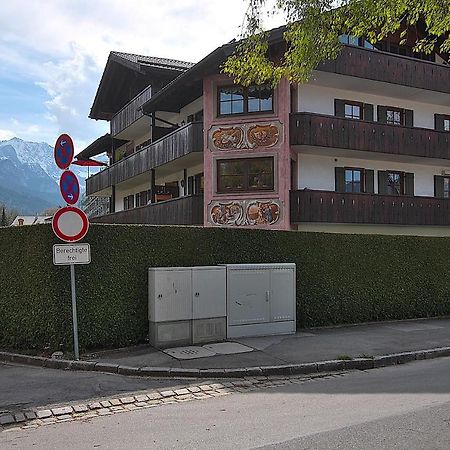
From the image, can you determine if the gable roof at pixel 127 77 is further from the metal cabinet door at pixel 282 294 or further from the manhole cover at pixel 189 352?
the manhole cover at pixel 189 352

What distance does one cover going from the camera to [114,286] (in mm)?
10984

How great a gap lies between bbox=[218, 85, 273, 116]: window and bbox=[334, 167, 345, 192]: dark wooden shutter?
3.95 m

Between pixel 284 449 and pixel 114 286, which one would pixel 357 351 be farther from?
pixel 284 449

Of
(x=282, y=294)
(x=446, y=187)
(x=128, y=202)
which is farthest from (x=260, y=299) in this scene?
(x=128, y=202)

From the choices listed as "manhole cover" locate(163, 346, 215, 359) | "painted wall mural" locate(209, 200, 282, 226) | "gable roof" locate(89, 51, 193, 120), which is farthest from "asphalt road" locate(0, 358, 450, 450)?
"gable roof" locate(89, 51, 193, 120)

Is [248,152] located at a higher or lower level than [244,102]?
lower

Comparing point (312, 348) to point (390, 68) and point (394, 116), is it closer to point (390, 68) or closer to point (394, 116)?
point (390, 68)

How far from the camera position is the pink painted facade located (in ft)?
69.8

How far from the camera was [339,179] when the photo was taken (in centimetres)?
2311

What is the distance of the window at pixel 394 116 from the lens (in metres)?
24.7

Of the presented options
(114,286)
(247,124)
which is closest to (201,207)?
(247,124)

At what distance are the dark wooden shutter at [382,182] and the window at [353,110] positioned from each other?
2.69 metres

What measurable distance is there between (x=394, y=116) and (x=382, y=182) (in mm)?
3113

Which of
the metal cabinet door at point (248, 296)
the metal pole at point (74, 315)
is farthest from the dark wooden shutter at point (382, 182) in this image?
the metal pole at point (74, 315)
